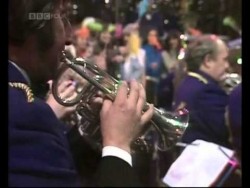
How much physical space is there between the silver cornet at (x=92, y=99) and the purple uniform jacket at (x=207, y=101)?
57cm

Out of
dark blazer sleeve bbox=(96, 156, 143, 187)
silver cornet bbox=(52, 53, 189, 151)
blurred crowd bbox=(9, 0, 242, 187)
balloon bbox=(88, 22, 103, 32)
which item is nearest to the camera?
dark blazer sleeve bbox=(96, 156, 143, 187)

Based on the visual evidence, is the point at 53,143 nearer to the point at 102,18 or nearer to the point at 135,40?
the point at 102,18

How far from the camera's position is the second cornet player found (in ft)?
4.13

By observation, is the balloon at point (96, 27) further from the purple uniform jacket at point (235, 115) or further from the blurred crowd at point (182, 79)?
the purple uniform jacket at point (235, 115)

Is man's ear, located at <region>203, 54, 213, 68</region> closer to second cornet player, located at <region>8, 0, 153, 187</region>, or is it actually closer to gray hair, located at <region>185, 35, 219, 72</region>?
gray hair, located at <region>185, 35, 219, 72</region>

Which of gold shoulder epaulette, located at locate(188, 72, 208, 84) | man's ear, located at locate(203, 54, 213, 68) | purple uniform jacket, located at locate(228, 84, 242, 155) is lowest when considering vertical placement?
purple uniform jacket, located at locate(228, 84, 242, 155)

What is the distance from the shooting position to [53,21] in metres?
1.32

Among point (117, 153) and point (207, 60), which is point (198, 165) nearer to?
point (207, 60)

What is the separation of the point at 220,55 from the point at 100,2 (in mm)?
673

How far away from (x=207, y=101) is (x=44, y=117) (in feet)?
3.32

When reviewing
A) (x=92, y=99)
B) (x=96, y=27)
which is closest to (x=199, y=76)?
(x=96, y=27)

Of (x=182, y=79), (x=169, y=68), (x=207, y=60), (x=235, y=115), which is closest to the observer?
(x=235, y=115)

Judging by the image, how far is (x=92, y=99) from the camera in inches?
53.7

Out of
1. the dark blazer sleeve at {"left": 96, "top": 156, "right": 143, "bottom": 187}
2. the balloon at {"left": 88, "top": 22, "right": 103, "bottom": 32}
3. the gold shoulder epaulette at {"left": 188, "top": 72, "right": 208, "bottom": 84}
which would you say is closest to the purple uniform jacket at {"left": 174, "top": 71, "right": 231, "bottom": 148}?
the gold shoulder epaulette at {"left": 188, "top": 72, "right": 208, "bottom": 84}
